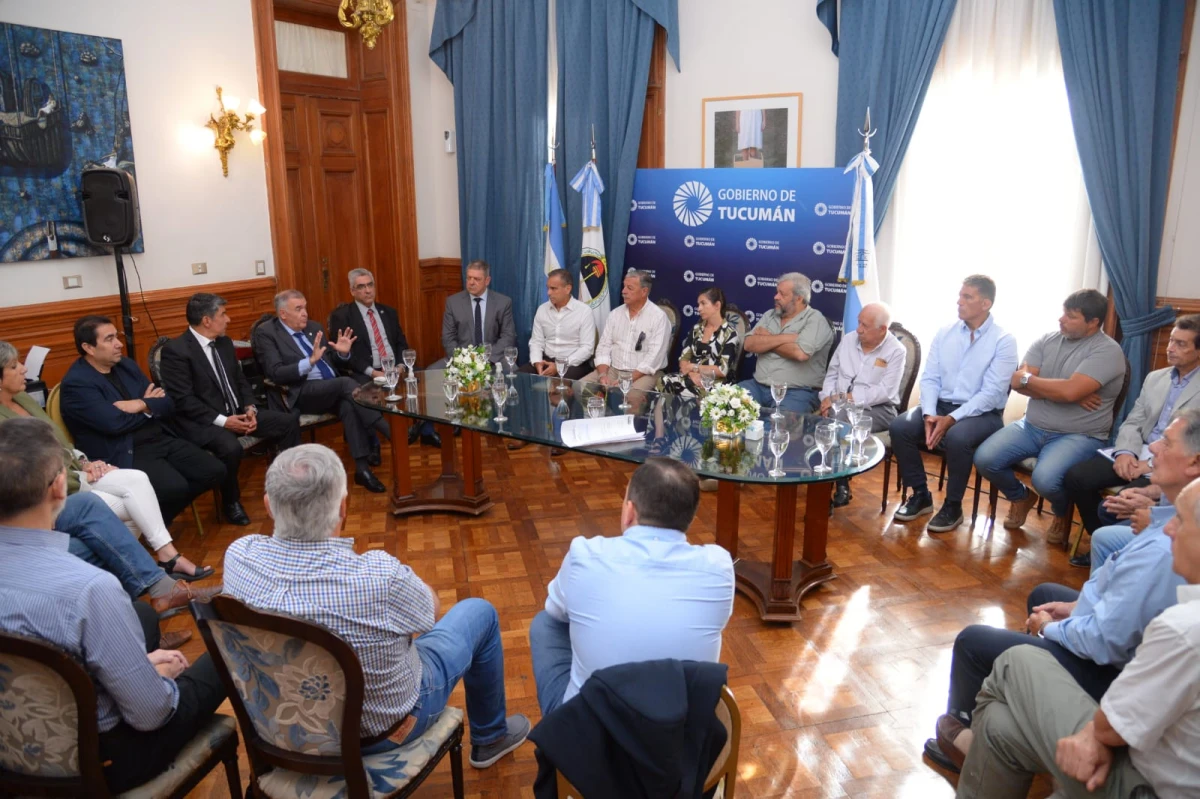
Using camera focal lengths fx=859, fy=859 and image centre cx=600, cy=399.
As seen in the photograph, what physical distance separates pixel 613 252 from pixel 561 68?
4.65 feet

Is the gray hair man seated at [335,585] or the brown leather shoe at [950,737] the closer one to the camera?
the gray hair man seated at [335,585]

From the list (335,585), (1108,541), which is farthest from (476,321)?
(335,585)

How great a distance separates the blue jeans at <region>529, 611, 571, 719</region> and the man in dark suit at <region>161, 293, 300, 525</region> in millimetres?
2795

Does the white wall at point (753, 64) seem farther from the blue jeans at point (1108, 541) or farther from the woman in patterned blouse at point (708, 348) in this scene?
the blue jeans at point (1108, 541)

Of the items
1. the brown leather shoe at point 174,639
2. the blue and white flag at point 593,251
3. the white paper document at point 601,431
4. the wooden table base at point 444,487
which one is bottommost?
the brown leather shoe at point 174,639

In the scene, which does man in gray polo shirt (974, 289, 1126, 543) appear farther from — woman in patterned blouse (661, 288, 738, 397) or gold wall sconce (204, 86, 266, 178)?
gold wall sconce (204, 86, 266, 178)

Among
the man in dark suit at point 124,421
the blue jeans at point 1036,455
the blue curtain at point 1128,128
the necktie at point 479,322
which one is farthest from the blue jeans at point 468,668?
the blue curtain at point 1128,128

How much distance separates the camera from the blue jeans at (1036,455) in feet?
13.3

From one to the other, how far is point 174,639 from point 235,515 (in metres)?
1.27

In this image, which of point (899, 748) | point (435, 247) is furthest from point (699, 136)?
point (899, 748)

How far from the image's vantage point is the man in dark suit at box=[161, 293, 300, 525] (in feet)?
15.0

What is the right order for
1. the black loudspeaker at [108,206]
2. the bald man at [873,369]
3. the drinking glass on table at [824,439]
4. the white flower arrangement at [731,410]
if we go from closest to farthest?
the drinking glass on table at [824,439]
the white flower arrangement at [731,410]
the bald man at [873,369]
the black loudspeaker at [108,206]

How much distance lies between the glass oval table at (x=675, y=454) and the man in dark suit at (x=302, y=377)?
474mm

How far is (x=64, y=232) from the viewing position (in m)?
5.00
